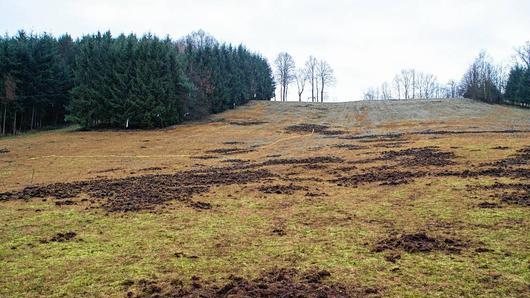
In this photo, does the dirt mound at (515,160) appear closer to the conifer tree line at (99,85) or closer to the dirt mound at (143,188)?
the dirt mound at (143,188)

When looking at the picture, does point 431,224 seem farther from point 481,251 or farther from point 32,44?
point 32,44

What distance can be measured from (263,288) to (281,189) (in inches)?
369

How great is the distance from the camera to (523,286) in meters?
6.24

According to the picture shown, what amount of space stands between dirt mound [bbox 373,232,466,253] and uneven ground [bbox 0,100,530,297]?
4 centimetres

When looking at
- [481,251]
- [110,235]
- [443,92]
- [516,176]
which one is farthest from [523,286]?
[443,92]

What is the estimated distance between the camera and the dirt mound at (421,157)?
20731 mm

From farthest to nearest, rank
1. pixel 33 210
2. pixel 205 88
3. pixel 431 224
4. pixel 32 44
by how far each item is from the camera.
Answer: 1. pixel 205 88
2. pixel 32 44
3. pixel 33 210
4. pixel 431 224

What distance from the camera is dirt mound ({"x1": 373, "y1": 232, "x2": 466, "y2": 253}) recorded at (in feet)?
26.9

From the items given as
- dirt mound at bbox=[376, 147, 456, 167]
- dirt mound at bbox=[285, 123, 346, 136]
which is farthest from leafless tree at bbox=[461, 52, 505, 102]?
dirt mound at bbox=[376, 147, 456, 167]

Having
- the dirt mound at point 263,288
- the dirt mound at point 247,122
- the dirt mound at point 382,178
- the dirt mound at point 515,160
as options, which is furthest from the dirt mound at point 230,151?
the dirt mound at point 263,288

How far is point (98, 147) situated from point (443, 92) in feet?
498

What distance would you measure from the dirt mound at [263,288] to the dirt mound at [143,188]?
21.7 feet

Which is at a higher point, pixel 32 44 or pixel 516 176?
pixel 32 44

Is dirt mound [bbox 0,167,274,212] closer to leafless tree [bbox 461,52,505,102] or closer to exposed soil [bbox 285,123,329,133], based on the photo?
exposed soil [bbox 285,123,329,133]
